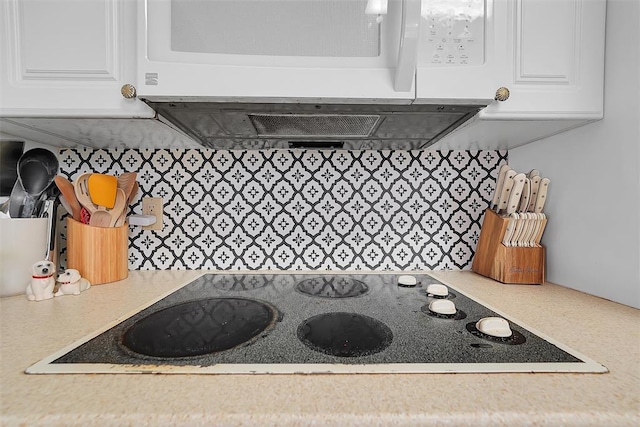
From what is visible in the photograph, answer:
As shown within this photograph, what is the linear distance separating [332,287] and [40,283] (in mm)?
785

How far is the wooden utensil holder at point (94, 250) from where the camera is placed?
2.97ft

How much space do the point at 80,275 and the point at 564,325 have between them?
1249 millimetres

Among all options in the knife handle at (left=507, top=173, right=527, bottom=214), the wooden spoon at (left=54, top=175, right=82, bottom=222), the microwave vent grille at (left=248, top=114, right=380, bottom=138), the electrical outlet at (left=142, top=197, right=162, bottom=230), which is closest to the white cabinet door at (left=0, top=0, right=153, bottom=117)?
the wooden spoon at (left=54, top=175, right=82, bottom=222)

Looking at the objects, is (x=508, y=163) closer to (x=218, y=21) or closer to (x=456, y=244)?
(x=456, y=244)

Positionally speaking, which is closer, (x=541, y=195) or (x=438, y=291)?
(x=438, y=291)

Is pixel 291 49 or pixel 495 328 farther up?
pixel 291 49

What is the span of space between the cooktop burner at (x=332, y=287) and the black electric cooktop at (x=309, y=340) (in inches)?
0.5

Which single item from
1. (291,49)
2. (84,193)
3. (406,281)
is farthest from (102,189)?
(406,281)

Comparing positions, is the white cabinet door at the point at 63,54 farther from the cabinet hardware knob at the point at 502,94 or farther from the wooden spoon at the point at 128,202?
the cabinet hardware knob at the point at 502,94

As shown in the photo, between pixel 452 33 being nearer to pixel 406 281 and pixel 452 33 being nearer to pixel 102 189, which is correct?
pixel 406 281

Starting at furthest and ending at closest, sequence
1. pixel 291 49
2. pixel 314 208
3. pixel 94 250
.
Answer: pixel 314 208 < pixel 94 250 < pixel 291 49

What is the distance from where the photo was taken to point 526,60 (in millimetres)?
758

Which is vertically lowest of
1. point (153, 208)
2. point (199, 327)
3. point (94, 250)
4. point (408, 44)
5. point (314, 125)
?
point (199, 327)

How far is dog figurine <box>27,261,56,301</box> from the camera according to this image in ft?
2.61
